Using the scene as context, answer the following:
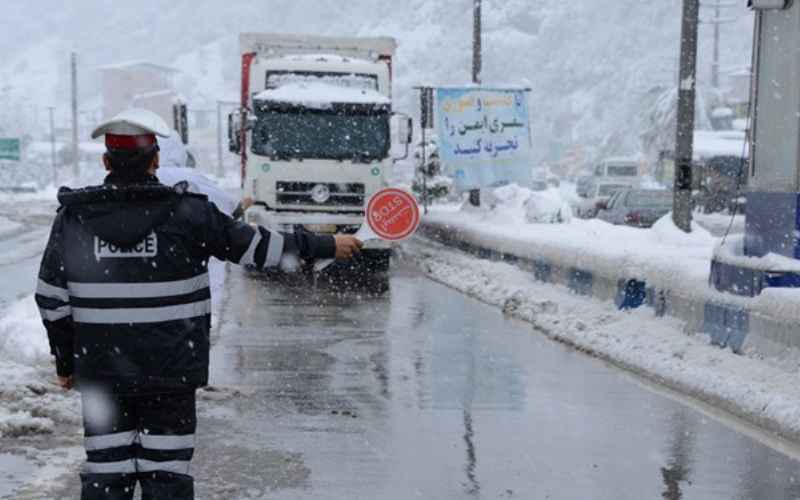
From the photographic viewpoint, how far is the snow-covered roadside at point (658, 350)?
8961 mm

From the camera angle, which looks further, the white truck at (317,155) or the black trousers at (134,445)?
the white truck at (317,155)

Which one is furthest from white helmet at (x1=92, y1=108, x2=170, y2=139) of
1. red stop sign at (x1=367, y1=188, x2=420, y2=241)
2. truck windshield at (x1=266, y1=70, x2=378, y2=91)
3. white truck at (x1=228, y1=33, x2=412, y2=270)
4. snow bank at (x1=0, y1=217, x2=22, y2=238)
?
snow bank at (x1=0, y1=217, x2=22, y2=238)

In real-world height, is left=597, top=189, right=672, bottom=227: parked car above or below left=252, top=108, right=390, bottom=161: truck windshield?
below

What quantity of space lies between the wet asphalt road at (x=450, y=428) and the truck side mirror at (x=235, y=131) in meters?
9.46

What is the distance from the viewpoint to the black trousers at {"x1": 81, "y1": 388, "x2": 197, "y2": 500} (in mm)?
4602

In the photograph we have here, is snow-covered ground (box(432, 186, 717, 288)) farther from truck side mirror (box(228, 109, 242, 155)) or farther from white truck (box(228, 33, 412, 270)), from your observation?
truck side mirror (box(228, 109, 242, 155))

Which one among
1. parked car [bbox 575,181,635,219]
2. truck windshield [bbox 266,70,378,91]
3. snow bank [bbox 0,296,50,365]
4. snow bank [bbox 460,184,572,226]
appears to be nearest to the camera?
snow bank [bbox 0,296,50,365]

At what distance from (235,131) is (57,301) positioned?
1824cm

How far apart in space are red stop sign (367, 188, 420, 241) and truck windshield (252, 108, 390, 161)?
53.0 feet

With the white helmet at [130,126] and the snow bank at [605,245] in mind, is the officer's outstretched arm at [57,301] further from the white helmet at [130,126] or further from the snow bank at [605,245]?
the snow bank at [605,245]

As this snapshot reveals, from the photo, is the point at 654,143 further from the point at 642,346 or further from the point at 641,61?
the point at 641,61

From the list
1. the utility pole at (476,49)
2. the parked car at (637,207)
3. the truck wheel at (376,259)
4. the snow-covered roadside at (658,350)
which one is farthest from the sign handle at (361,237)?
the utility pole at (476,49)

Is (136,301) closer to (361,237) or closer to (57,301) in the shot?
(57,301)

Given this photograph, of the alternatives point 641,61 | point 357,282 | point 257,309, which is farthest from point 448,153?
point 641,61
